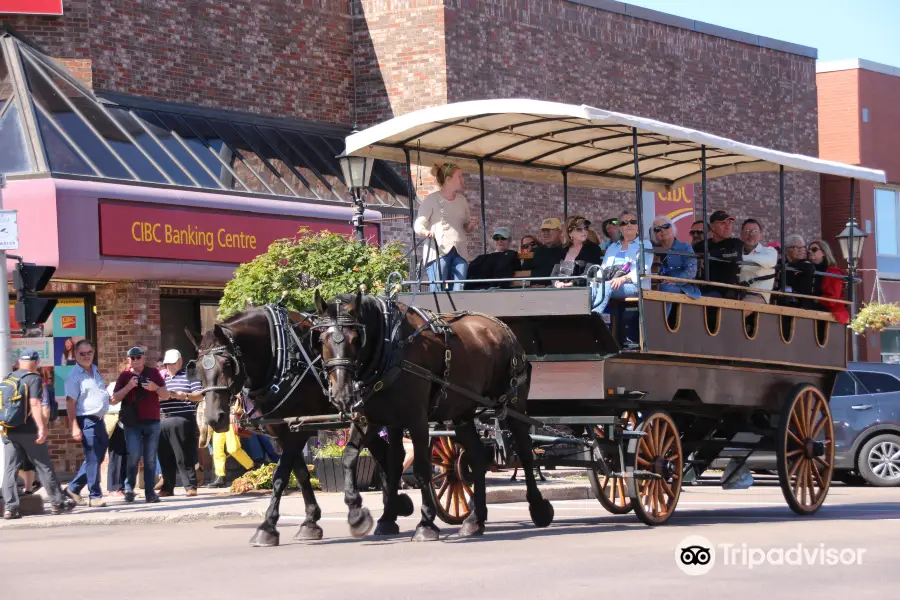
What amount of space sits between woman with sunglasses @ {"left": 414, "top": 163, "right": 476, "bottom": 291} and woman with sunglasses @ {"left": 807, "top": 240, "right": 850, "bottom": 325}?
11.7 feet

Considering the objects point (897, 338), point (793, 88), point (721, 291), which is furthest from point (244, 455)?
point (897, 338)

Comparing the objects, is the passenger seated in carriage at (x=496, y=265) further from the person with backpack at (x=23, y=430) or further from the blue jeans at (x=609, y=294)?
the person with backpack at (x=23, y=430)

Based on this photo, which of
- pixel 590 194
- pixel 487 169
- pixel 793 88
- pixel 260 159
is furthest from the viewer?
pixel 793 88

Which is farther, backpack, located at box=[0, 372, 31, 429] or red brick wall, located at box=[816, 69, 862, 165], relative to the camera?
red brick wall, located at box=[816, 69, 862, 165]

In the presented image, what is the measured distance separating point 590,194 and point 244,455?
37.0ft

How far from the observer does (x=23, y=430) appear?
50.8 feet

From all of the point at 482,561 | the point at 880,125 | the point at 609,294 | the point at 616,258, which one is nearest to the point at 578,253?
the point at 616,258

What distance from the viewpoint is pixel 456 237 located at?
13.2 m

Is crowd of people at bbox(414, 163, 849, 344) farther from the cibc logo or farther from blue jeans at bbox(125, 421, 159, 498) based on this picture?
blue jeans at bbox(125, 421, 159, 498)

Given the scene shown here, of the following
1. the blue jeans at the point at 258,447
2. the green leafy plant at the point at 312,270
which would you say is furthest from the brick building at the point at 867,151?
the blue jeans at the point at 258,447

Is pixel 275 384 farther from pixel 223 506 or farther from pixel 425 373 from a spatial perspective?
pixel 223 506

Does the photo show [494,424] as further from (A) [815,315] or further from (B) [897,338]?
(B) [897,338]

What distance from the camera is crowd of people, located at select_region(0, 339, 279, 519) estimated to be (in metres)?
15.5

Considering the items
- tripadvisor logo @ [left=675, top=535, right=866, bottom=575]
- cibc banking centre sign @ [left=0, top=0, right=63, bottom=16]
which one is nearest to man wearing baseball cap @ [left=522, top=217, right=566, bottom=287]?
tripadvisor logo @ [left=675, top=535, right=866, bottom=575]
